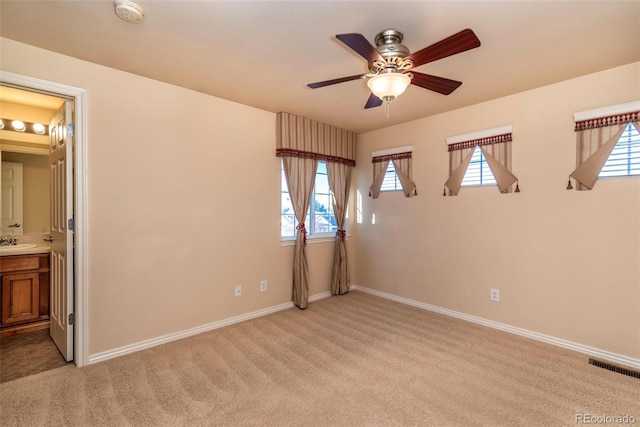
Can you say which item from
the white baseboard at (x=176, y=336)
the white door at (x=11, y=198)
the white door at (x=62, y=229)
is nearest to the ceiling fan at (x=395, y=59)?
the white door at (x=62, y=229)

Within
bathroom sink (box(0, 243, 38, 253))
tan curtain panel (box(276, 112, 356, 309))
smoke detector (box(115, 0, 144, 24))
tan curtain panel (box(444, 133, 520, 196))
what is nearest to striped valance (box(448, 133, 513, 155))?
tan curtain panel (box(444, 133, 520, 196))

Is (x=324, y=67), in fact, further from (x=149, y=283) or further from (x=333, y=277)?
(x=333, y=277)

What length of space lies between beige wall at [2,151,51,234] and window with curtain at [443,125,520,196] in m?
4.70

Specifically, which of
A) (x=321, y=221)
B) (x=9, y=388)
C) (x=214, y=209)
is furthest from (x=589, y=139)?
(x=9, y=388)

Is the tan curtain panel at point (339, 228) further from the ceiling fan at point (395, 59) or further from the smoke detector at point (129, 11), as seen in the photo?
the smoke detector at point (129, 11)

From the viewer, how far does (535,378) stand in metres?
2.17

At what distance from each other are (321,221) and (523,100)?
270 cm

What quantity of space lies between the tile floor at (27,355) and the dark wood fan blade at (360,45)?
10.5 feet

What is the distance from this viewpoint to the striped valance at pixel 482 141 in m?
2.99

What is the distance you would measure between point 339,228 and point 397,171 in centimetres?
114

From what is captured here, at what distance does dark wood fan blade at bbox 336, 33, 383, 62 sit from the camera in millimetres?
1470

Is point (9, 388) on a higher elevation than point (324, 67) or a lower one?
lower

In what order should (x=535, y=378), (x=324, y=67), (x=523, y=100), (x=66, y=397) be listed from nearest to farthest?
1. (x=66, y=397)
2. (x=535, y=378)
3. (x=324, y=67)
4. (x=523, y=100)

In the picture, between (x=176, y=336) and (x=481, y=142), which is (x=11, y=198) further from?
(x=481, y=142)
